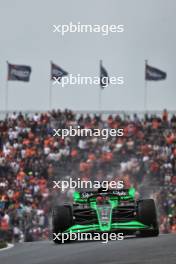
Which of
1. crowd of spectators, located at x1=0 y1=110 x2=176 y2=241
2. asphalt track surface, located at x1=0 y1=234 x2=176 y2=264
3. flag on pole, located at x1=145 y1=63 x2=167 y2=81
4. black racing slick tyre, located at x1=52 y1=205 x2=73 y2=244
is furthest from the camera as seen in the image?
flag on pole, located at x1=145 y1=63 x2=167 y2=81

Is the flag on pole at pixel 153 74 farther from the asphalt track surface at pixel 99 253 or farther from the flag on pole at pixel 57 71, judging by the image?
the asphalt track surface at pixel 99 253

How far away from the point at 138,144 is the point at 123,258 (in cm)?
1718

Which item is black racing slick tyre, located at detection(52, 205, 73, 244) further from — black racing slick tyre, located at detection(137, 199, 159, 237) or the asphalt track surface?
black racing slick tyre, located at detection(137, 199, 159, 237)

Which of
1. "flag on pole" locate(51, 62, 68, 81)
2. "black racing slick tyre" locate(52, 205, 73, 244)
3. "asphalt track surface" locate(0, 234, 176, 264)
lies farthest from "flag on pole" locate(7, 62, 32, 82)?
A: "asphalt track surface" locate(0, 234, 176, 264)

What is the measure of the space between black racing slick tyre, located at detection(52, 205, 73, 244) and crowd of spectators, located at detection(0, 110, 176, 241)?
8.09 m

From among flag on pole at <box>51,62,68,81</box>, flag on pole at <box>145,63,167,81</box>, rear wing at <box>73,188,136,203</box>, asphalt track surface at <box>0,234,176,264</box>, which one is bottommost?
asphalt track surface at <box>0,234,176,264</box>

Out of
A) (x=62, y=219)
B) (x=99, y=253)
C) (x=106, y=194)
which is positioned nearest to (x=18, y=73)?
(x=106, y=194)

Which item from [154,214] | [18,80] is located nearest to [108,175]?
[18,80]

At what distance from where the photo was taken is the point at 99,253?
53.8ft

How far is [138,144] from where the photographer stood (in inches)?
1264

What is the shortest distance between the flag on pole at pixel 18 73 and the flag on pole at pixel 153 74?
14.1ft

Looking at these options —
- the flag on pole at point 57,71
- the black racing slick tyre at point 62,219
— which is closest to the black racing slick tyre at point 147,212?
the black racing slick tyre at point 62,219

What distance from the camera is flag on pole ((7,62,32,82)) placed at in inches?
1479

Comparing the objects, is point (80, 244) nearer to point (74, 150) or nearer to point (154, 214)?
point (154, 214)
